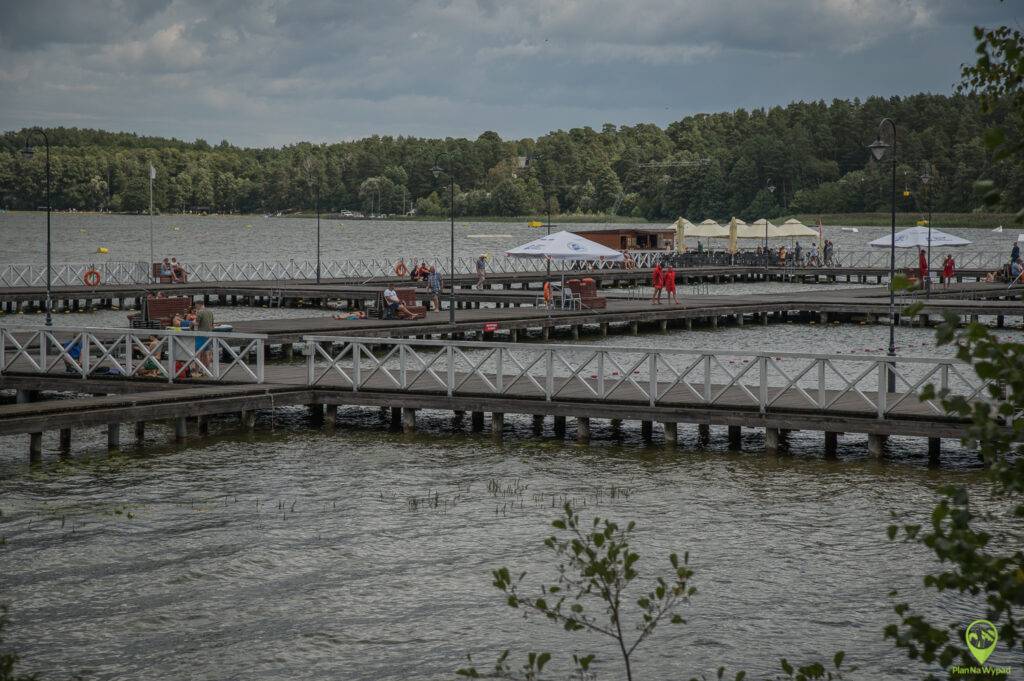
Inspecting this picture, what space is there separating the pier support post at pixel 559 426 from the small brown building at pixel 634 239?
4991cm

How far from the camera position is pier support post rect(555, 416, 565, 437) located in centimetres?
2372

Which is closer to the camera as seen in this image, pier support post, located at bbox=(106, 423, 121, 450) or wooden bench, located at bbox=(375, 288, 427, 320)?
pier support post, located at bbox=(106, 423, 121, 450)

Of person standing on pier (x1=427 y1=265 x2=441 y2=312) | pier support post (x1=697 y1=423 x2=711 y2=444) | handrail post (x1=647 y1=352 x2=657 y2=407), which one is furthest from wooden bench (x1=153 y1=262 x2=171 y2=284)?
handrail post (x1=647 y1=352 x2=657 y2=407)

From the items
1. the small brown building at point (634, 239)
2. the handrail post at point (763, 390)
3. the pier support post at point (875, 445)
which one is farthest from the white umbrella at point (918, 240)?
the handrail post at point (763, 390)

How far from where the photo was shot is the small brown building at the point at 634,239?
7500cm

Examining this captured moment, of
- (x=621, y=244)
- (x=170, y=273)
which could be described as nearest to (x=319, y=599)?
(x=170, y=273)

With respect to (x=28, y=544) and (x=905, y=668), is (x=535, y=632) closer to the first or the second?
(x=905, y=668)

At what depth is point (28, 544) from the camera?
1599 cm

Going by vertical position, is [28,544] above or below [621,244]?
below

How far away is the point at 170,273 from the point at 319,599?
151ft

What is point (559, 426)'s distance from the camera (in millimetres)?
23844

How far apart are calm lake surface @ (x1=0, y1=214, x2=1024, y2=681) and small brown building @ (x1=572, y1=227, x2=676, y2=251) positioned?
166 feet

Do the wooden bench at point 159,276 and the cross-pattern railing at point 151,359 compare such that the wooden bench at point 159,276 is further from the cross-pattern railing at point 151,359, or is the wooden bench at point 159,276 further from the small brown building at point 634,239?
the cross-pattern railing at point 151,359

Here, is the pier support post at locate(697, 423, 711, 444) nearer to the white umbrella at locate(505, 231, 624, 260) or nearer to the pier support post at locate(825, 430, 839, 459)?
the pier support post at locate(825, 430, 839, 459)
